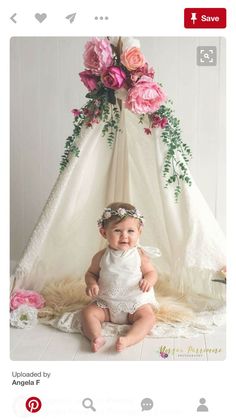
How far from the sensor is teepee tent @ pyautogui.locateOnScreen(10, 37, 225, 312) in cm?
173

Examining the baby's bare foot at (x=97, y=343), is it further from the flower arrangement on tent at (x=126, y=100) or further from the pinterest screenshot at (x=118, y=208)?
the flower arrangement on tent at (x=126, y=100)

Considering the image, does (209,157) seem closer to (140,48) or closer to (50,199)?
(140,48)

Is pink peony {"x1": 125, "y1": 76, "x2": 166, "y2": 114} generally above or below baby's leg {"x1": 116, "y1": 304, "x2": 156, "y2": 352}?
above

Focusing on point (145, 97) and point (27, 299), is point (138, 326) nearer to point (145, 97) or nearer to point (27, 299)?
point (27, 299)

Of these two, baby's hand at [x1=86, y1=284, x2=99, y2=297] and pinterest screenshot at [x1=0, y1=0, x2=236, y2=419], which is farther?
baby's hand at [x1=86, y1=284, x2=99, y2=297]

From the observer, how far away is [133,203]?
190 centimetres

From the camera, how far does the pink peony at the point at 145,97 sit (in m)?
Result: 1.62
